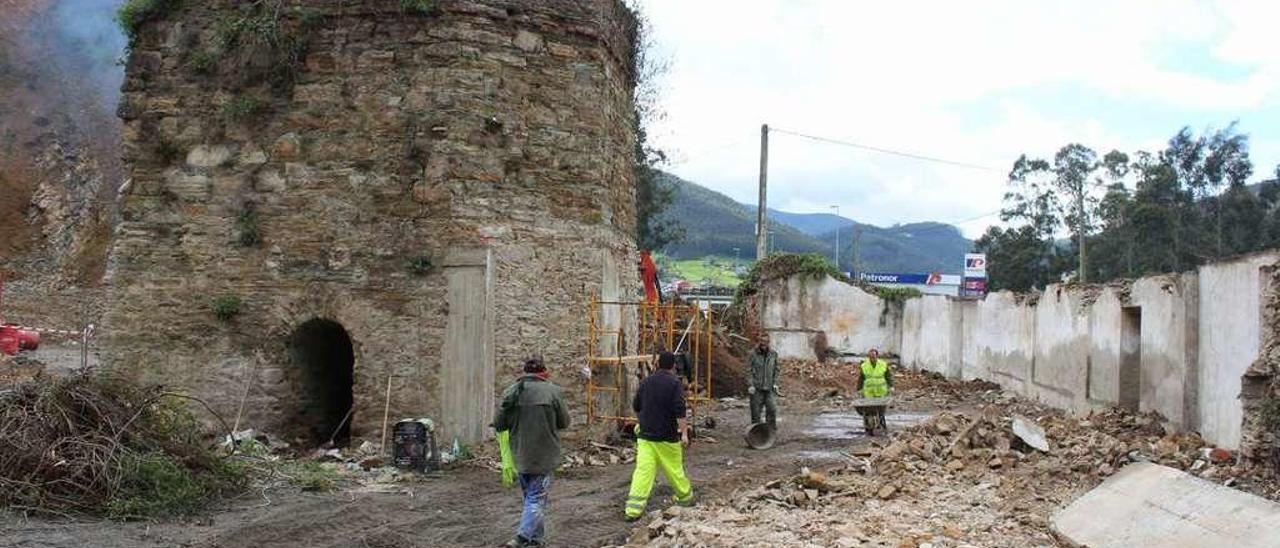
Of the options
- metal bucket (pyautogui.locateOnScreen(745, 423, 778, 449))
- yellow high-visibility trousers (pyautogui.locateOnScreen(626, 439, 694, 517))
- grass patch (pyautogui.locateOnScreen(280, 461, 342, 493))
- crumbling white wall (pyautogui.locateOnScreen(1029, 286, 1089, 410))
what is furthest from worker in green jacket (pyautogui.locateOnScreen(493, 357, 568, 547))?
crumbling white wall (pyautogui.locateOnScreen(1029, 286, 1089, 410))

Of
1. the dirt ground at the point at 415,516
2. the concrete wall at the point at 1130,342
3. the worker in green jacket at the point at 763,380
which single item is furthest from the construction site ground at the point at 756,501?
the worker in green jacket at the point at 763,380

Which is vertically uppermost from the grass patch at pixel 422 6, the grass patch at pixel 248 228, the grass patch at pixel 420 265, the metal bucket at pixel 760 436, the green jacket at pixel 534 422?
the grass patch at pixel 422 6

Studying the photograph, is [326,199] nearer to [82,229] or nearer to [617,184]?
[617,184]

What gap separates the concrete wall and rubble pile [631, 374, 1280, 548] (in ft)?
1.48

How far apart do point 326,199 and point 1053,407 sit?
13.2 metres

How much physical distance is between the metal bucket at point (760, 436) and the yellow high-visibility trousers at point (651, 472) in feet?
16.0

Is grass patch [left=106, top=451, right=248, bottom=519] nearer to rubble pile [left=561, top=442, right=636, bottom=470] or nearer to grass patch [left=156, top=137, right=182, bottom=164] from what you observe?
rubble pile [left=561, top=442, right=636, bottom=470]

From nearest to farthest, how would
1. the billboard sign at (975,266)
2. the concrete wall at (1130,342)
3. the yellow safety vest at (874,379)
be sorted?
the concrete wall at (1130,342)
the yellow safety vest at (874,379)
the billboard sign at (975,266)

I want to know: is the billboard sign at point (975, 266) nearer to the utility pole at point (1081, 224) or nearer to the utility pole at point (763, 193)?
the utility pole at point (1081, 224)

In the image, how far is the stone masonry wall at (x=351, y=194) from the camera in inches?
468

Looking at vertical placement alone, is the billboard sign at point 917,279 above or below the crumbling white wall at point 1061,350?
above

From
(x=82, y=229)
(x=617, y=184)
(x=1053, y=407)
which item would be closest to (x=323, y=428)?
(x=617, y=184)

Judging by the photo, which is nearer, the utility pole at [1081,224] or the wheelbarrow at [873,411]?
the wheelbarrow at [873,411]

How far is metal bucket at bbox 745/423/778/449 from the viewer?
14539mm
